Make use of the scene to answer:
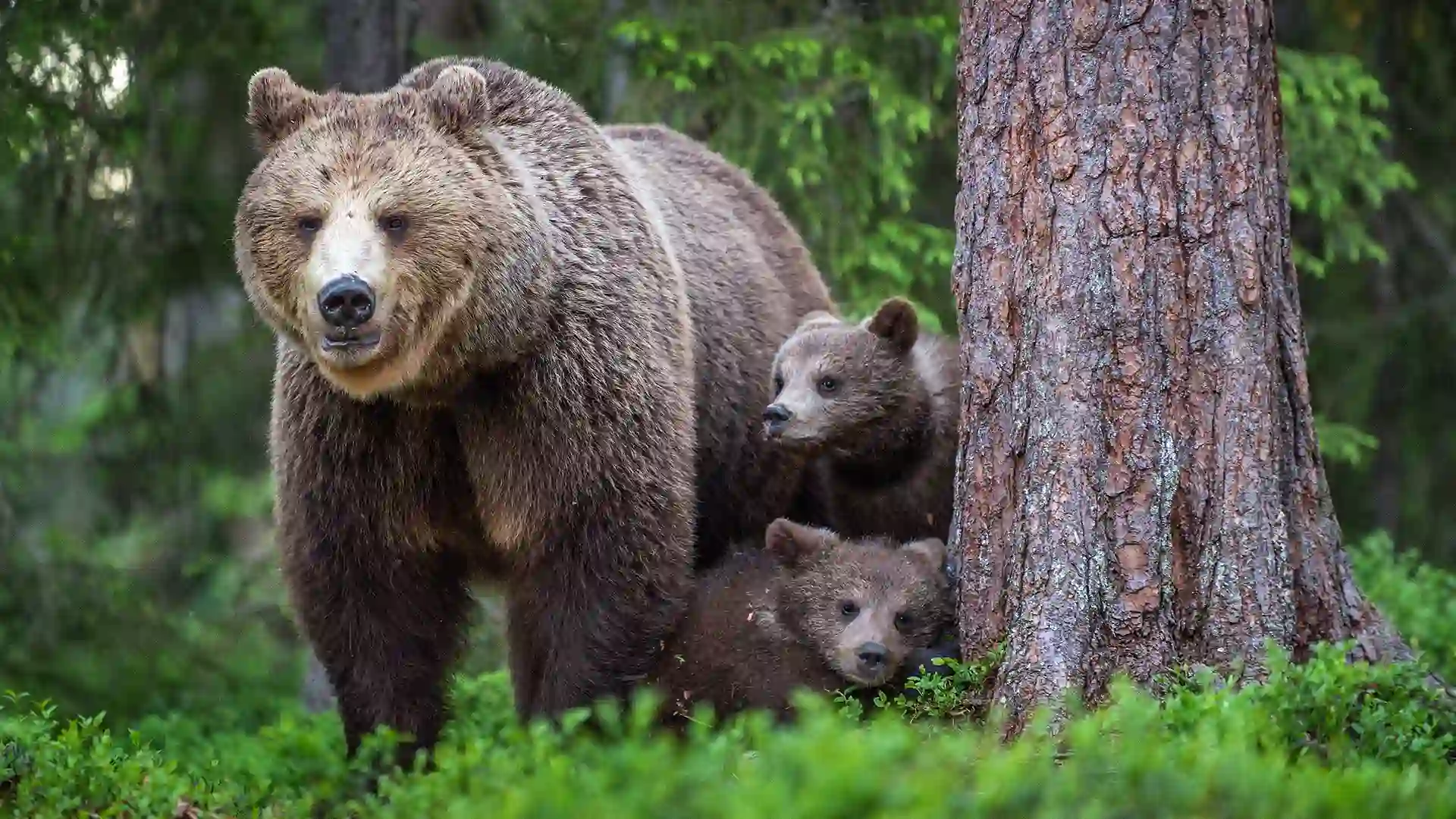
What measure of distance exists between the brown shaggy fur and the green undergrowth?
1.67ft

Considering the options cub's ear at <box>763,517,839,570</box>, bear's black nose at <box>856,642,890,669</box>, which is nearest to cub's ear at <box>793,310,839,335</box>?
cub's ear at <box>763,517,839,570</box>

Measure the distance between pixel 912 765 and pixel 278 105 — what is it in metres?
3.47

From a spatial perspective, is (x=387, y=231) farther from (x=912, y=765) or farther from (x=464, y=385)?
(x=912, y=765)

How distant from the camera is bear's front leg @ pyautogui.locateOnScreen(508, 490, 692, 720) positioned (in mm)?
5836

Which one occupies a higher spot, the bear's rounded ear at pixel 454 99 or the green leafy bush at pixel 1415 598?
the bear's rounded ear at pixel 454 99

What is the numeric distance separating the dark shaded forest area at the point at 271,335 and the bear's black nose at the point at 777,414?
1.41m

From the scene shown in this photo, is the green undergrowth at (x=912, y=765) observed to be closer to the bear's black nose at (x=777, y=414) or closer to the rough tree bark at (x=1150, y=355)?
the rough tree bark at (x=1150, y=355)

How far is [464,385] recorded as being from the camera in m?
5.64

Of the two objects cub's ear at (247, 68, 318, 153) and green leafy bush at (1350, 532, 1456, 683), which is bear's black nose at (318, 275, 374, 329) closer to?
cub's ear at (247, 68, 318, 153)

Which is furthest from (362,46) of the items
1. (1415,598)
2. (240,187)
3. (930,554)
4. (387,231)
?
(1415,598)

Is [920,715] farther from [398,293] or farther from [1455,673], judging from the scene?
[1455,673]

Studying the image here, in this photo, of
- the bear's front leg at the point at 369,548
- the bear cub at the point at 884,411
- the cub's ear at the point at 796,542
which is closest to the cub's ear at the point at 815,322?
the bear cub at the point at 884,411

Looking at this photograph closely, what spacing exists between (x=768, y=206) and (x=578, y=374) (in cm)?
252

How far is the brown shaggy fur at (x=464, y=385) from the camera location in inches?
211
